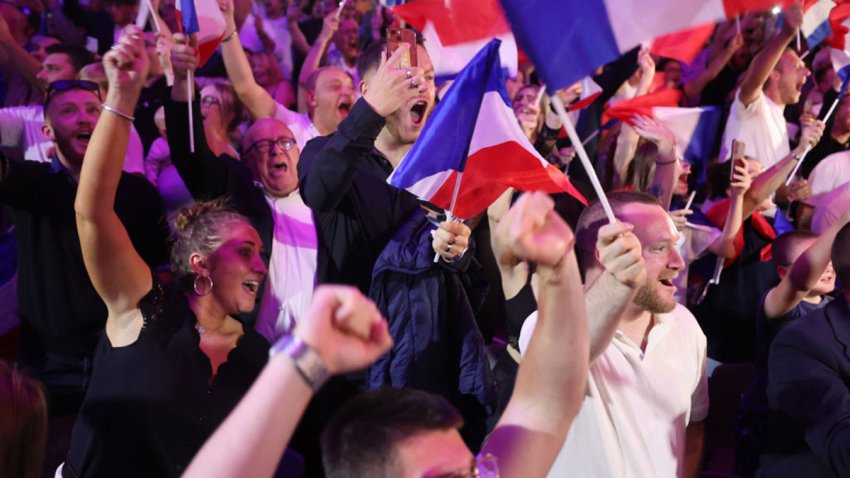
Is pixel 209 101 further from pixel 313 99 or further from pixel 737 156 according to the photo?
pixel 737 156

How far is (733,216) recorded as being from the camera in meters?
5.44

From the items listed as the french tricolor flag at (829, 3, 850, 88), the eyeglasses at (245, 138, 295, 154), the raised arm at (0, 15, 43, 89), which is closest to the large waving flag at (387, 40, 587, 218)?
the eyeglasses at (245, 138, 295, 154)

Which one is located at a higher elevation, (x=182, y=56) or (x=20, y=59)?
(x=20, y=59)

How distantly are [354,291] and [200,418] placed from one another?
59.8 inches

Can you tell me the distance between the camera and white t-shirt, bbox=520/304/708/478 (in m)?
2.76

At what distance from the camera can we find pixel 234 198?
14.4 ft

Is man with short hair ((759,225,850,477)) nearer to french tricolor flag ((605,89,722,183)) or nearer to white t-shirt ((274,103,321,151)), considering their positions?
french tricolor flag ((605,89,722,183))

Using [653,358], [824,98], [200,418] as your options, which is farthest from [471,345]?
[824,98]

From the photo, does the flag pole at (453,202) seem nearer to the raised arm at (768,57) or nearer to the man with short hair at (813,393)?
the man with short hair at (813,393)

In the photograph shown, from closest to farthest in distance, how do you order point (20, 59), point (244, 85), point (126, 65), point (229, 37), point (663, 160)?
point (126, 65)
point (229, 37)
point (663, 160)
point (244, 85)
point (20, 59)

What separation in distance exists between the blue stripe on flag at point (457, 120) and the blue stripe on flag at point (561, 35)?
89 centimetres

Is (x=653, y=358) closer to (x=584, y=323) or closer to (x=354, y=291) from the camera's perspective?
(x=584, y=323)

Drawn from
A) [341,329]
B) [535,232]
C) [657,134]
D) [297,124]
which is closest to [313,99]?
[297,124]

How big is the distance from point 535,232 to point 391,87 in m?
1.71
